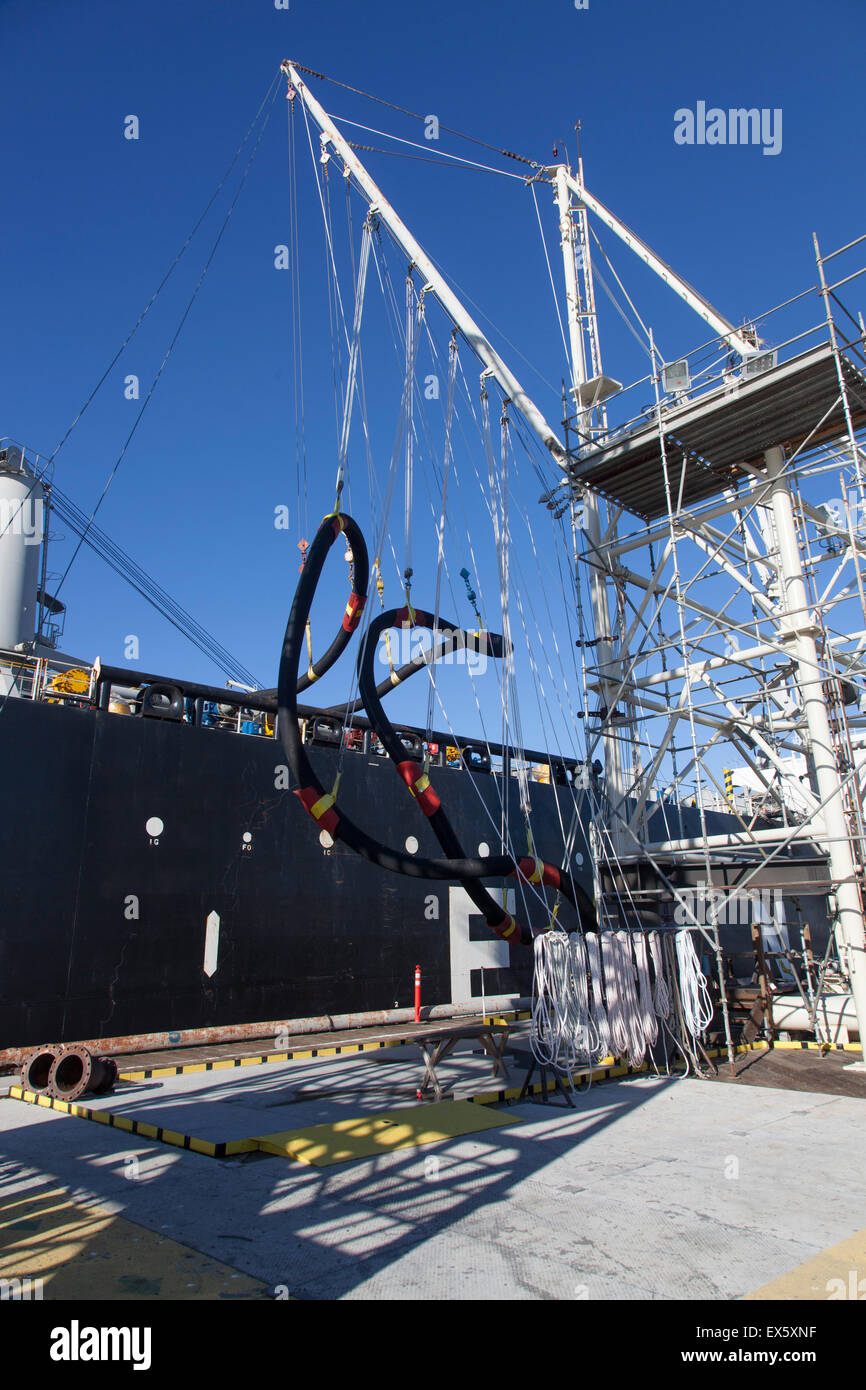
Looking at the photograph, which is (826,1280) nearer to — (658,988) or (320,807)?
(320,807)

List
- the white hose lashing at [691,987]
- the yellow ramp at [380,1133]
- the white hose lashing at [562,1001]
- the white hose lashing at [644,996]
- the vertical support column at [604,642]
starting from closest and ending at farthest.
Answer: the yellow ramp at [380,1133] < the white hose lashing at [562,1001] < the white hose lashing at [644,996] < the white hose lashing at [691,987] < the vertical support column at [604,642]

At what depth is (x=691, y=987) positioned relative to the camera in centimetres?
1143

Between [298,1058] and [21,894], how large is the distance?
16.0 ft

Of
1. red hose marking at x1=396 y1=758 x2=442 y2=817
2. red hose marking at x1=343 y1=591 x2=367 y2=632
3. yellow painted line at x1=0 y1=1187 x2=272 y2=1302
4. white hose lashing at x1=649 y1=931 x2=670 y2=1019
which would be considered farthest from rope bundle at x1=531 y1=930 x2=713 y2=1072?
yellow painted line at x1=0 y1=1187 x2=272 y2=1302

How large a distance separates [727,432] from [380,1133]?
40.3 ft

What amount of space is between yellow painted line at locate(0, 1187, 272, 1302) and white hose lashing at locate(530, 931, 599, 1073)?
19.9 feet

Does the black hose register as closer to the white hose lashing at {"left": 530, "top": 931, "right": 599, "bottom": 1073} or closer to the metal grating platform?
the white hose lashing at {"left": 530, "top": 931, "right": 599, "bottom": 1073}

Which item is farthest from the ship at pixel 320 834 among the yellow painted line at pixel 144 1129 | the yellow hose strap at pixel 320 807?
the yellow painted line at pixel 144 1129

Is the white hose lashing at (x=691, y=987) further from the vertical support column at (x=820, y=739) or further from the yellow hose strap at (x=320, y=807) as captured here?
the yellow hose strap at (x=320, y=807)

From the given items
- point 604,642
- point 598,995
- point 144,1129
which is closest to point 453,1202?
point 144,1129

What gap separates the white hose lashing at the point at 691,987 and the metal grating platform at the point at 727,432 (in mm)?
7282

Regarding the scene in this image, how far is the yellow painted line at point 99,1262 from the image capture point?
452 centimetres

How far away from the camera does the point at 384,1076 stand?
11.2m
